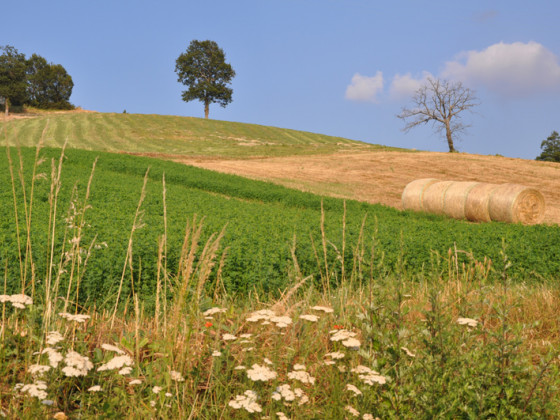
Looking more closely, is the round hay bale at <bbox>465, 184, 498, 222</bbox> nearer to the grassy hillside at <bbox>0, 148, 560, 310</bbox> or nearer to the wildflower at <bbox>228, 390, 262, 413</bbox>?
the grassy hillside at <bbox>0, 148, 560, 310</bbox>

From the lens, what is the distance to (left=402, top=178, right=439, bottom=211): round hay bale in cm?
1673

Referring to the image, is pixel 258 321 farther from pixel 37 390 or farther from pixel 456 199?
pixel 456 199

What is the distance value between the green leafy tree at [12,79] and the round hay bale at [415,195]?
54.6 meters

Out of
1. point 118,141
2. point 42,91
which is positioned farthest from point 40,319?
point 42,91

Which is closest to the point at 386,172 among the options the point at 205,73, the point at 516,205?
the point at 516,205

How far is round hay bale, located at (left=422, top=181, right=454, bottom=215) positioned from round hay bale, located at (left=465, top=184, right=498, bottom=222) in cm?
92

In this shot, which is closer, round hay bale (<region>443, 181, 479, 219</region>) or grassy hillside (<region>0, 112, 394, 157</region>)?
round hay bale (<region>443, 181, 479, 219</region>)

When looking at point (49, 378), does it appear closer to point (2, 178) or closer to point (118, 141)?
point (2, 178)

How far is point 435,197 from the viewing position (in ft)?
53.3

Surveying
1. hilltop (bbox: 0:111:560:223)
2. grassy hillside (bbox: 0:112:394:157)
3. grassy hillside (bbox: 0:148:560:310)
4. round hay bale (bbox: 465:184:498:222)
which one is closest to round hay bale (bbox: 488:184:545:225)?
round hay bale (bbox: 465:184:498:222)

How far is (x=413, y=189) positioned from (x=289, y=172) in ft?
35.9

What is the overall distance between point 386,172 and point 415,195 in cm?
1071

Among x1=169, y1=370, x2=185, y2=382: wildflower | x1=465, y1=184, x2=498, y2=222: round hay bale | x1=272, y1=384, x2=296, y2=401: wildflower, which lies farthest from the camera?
x1=465, y1=184, x2=498, y2=222: round hay bale

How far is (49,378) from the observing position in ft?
8.92
